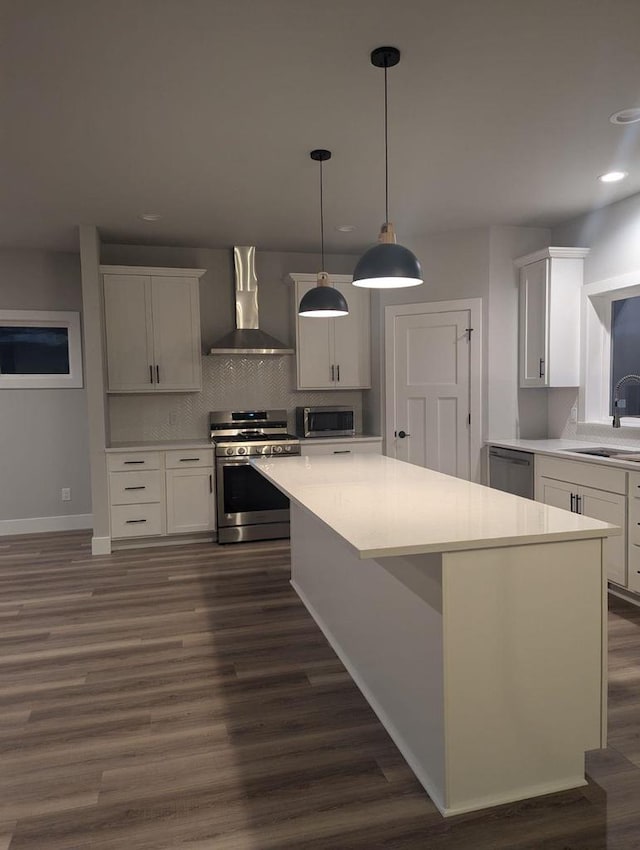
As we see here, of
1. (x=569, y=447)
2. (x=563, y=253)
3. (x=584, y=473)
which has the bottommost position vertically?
(x=584, y=473)

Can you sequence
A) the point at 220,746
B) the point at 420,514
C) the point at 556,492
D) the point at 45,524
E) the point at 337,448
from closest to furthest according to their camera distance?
the point at 420,514 < the point at 220,746 < the point at 556,492 < the point at 337,448 < the point at 45,524

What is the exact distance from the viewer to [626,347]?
4539mm

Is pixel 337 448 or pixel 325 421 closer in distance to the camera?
pixel 337 448

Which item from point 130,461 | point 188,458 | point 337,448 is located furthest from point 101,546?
point 337,448

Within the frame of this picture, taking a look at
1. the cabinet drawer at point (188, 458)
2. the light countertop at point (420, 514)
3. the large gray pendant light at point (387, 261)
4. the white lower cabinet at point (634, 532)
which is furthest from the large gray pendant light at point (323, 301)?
the cabinet drawer at point (188, 458)

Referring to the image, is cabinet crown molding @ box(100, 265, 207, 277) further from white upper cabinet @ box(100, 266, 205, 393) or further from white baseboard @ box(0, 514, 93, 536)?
white baseboard @ box(0, 514, 93, 536)

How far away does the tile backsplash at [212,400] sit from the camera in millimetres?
5676

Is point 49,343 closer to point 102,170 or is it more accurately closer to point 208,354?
point 208,354

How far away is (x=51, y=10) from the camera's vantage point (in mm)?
2107

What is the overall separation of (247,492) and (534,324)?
2.73 meters

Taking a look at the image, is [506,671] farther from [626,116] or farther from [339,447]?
[339,447]

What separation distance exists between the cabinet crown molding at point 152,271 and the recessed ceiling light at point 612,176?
10.4 ft

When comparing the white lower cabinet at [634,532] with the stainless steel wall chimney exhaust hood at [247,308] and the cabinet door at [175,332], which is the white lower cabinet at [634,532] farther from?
the cabinet door at [175,332]

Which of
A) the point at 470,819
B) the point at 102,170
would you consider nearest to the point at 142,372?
the point at 102,170
